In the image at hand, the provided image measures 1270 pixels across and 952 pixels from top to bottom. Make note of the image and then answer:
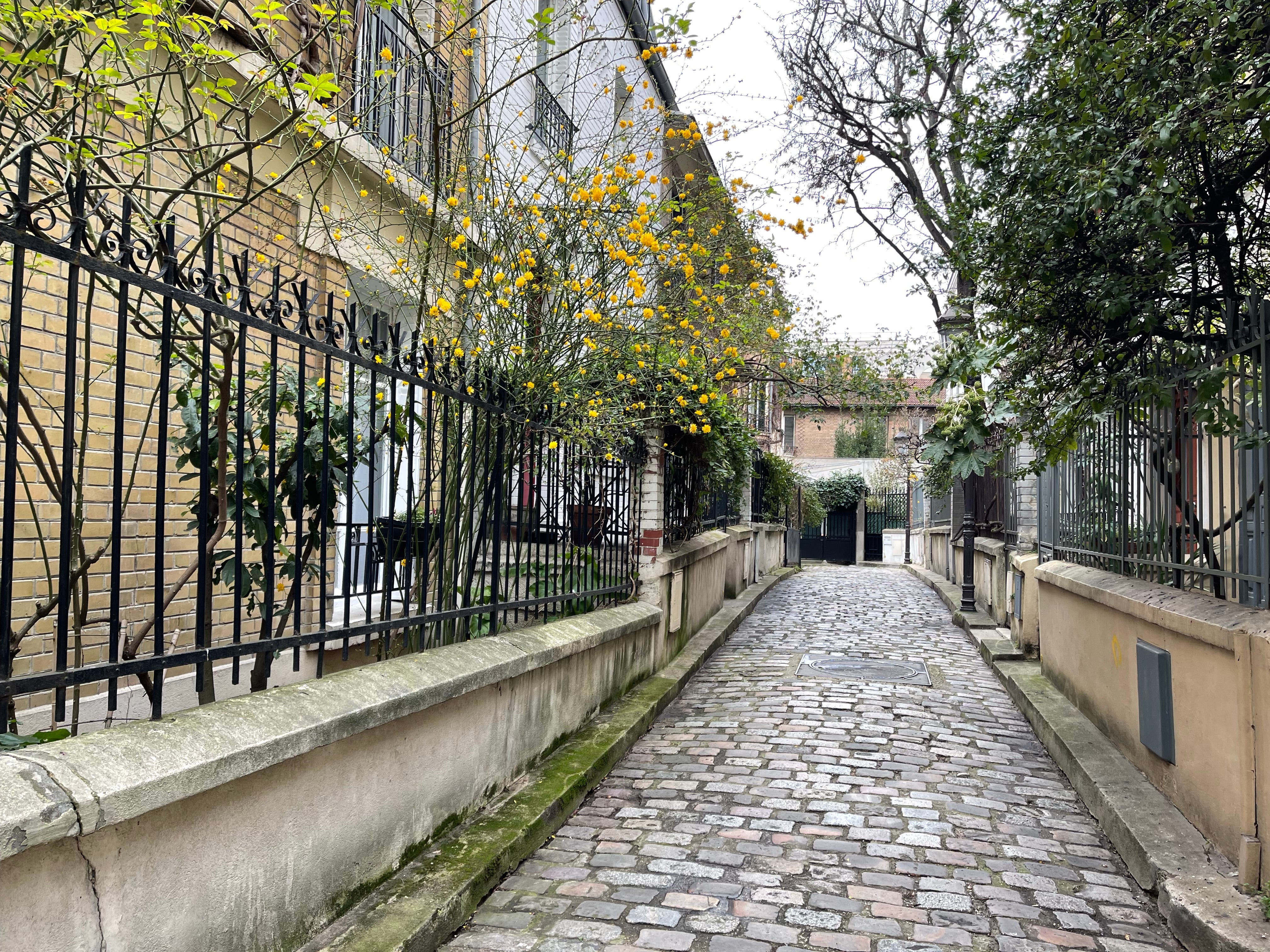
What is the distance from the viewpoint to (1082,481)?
7152 millimetres

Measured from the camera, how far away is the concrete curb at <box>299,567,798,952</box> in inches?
123

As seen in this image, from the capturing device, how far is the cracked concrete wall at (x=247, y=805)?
207cm

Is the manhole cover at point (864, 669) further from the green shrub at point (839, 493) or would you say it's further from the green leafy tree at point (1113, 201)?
the green shrub at point (839, 493)

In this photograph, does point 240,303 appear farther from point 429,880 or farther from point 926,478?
point 926,478

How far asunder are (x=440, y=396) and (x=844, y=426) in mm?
45224

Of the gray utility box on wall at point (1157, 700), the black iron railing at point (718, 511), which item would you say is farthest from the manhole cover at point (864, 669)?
the gray utility box on wall at point (1157, 700)

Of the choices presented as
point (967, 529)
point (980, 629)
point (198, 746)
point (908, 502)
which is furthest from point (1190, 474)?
point (908, 502)

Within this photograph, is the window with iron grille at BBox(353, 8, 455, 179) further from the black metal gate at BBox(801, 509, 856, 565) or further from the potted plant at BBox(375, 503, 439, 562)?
the black metal gate at BBox(801, 509, 856, 565)

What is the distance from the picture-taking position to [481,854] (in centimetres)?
387

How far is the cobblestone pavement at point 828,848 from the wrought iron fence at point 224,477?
125 centimetres

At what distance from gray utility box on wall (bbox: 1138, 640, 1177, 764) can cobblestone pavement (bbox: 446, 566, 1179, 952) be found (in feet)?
1.88

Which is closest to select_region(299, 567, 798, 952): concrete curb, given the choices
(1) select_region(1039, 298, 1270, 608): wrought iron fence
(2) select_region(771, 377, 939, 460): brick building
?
(1) select_region(1039, 298, 1270, 608): wrought iron fence

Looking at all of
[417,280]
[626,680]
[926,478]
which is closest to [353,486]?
[417,280]

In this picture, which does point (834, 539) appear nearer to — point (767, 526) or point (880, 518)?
point (880, 518)
